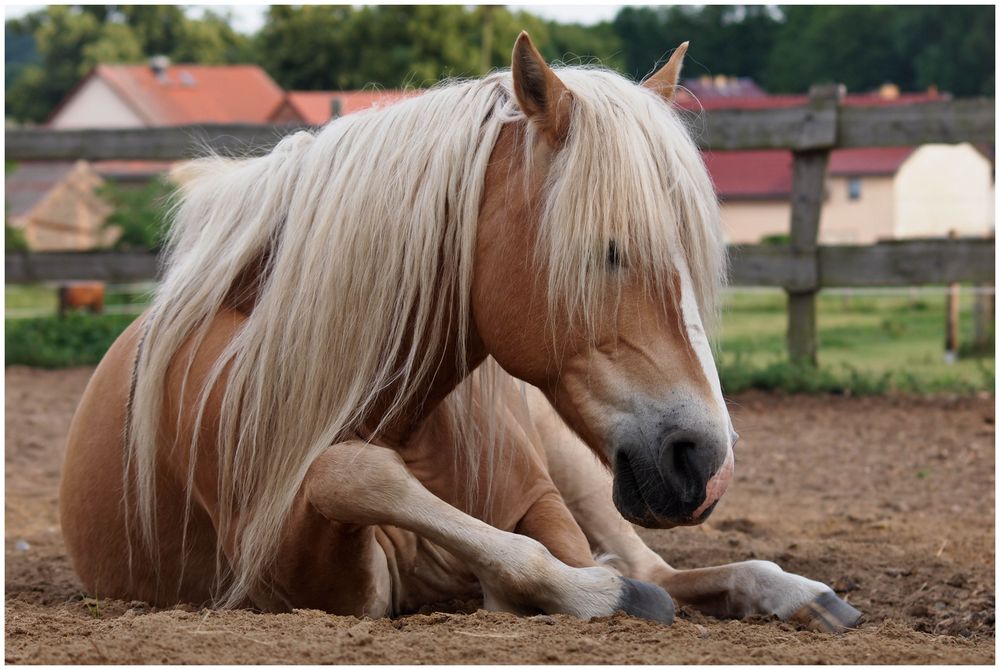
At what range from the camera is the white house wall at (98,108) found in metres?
45.2

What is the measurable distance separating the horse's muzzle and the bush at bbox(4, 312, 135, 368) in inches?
280

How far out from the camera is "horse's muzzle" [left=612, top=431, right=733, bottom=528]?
2258mm

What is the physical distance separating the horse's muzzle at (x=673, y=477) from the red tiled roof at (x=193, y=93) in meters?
43.9

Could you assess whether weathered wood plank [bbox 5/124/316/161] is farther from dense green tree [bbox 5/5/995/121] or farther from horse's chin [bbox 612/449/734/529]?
dense green tree [bbox 5/5/995/121]

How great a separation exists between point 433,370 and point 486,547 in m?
0.50

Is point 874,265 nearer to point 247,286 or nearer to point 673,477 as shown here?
point 247,286

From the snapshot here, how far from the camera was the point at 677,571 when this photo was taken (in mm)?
3242

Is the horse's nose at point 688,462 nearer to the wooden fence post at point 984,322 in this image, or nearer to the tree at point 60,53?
the wooden fence post at point 984,322

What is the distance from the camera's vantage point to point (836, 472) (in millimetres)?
5906

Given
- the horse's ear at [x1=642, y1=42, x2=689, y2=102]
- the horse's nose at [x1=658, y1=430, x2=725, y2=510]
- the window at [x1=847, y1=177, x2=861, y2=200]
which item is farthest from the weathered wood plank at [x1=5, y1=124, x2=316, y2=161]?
the window at [x1=847, y1=177, x2=861, y2=200]

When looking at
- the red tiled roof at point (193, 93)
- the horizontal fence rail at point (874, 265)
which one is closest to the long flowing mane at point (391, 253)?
the horizontal fence rail at point (874, 265)

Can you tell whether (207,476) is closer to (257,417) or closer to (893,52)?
(257,417)

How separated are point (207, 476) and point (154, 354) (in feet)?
1.23

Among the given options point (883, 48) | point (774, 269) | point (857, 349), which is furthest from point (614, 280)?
point (883, 48)
